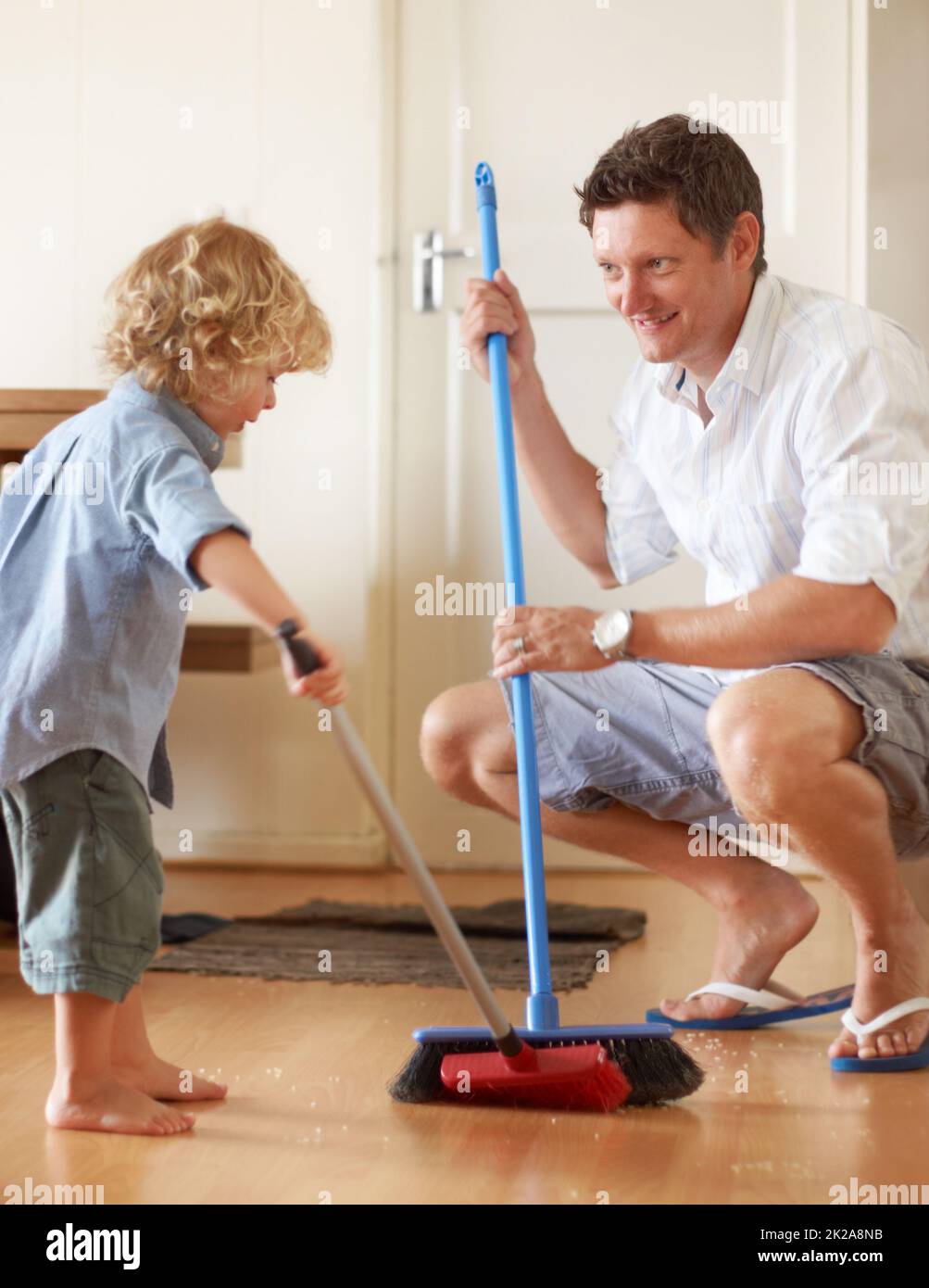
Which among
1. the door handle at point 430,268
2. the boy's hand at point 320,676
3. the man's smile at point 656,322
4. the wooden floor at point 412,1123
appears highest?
the door handle at point 430,268

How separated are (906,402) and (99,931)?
0.87 meters

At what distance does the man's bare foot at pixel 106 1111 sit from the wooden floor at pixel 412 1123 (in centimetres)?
1

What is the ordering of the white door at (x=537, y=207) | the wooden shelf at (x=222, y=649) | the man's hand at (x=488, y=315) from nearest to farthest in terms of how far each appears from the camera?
the man's hand at (x=488, y=315), the wooden shelf at (x=222, y=649), the white door at (x=537, y=207)

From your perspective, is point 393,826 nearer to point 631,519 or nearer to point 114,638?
point 114,638

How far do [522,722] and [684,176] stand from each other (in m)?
0.56

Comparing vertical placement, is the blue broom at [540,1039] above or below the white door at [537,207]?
below

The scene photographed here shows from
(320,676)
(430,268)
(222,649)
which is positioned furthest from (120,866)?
(430,268)

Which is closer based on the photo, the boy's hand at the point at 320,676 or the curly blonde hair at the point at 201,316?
the boy's hand at the point at 320,676

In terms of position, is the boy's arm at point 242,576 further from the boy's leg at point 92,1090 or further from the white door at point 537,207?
the white door at point 537,207

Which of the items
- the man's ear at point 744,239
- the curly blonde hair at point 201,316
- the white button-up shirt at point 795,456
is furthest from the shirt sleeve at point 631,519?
the curly blonde hair at point 201,316

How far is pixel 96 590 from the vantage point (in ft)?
4.24

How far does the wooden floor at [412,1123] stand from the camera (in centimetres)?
114

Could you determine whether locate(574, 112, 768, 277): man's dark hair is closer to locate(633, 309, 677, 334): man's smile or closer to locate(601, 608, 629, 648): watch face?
locate(633, 309, 677, 334): man's smile
